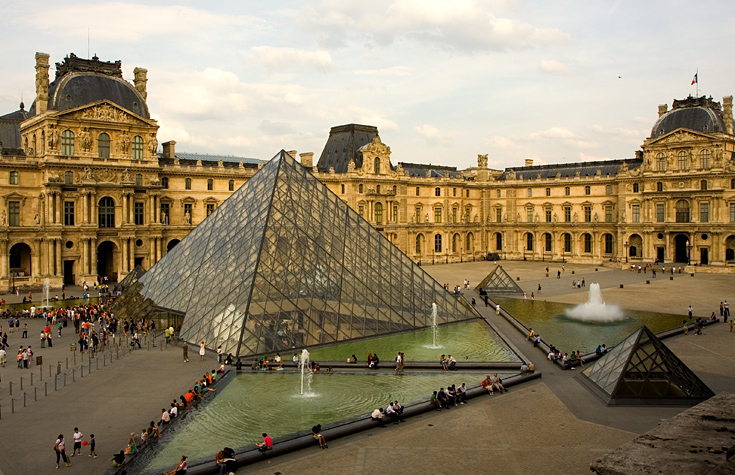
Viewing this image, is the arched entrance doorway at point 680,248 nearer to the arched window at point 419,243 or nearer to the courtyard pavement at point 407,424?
the arched window at point 419,243

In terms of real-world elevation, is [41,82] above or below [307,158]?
above

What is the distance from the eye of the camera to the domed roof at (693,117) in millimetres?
54094

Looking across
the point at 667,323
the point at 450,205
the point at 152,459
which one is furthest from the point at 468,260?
the point at 152,459

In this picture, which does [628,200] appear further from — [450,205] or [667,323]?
[667,323]

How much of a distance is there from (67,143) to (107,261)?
9577mm

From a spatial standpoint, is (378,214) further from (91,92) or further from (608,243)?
(91,92)

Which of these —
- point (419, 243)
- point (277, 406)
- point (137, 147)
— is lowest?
point (277, 406)

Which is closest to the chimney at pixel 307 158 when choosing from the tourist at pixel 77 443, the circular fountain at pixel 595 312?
the circular fountain at pixel 595 312

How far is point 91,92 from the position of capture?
4350 cm

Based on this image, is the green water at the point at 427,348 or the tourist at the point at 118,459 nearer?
the tourist at the point at 118,459

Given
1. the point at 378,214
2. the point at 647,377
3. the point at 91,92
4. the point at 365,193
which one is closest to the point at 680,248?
the point at 378,214

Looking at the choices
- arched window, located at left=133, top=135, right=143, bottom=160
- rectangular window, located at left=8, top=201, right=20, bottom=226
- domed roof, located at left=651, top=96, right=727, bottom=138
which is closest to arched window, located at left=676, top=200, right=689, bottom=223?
domed roof, located at left=651, top=96, right=727, bottom=138

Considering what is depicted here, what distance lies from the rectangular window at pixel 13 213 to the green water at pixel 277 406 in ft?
101

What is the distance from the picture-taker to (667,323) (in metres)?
29.2
